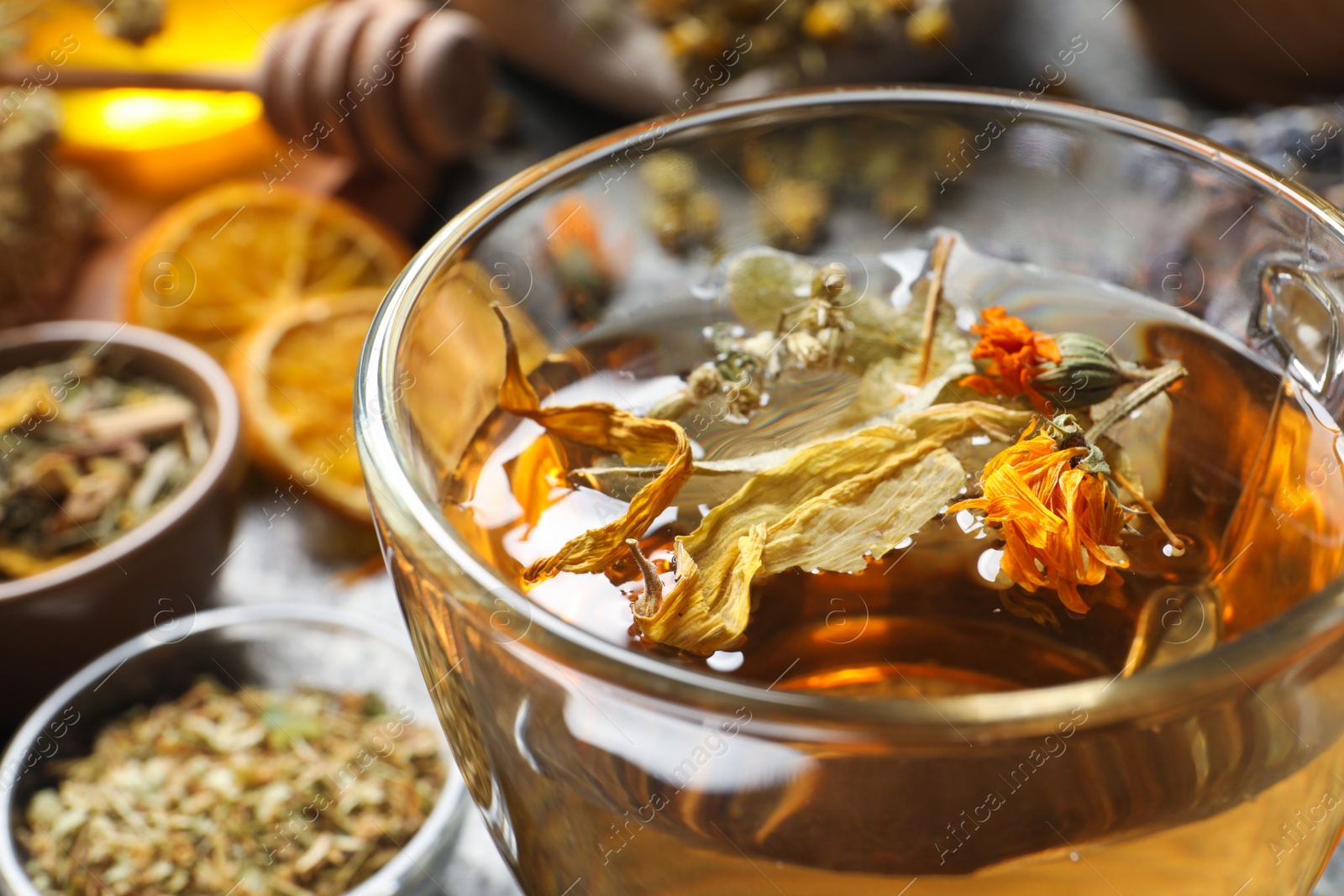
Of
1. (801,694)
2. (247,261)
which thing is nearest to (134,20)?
(247,261)

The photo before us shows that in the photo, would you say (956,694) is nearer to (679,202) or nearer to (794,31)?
(679,202)

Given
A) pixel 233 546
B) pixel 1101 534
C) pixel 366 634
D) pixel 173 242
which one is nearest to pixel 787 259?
pixel 1101 534

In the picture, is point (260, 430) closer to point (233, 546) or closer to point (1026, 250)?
point (233, 546)

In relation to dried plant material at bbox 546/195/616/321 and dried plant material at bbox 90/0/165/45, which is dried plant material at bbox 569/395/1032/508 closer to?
dried plant material at bbox 546/195/616/321

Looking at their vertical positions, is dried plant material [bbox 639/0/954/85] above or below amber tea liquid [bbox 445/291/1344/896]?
above

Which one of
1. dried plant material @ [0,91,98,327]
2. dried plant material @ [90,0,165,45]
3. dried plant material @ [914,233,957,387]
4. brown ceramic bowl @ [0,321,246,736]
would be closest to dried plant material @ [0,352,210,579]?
brown ceramic bowl @ [0,321,246,736]

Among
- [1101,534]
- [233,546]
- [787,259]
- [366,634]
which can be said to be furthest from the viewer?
[233,546]
